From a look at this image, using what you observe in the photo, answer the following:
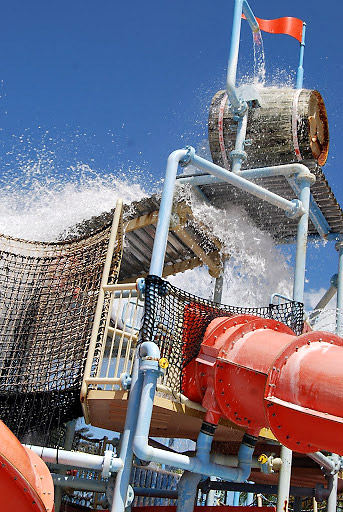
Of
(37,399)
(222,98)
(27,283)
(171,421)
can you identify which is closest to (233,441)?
(171,421)

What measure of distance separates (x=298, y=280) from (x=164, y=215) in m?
2.06

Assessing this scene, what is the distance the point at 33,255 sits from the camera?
28.0 feet

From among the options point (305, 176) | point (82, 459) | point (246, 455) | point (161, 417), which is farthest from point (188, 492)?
point (305, 176)

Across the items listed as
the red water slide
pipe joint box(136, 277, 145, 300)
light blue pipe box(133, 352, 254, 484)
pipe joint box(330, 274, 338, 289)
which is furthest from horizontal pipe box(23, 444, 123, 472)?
pipe joint box(330, 274, 338, 289)

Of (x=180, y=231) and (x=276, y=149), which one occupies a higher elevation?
(x=276, y=149)

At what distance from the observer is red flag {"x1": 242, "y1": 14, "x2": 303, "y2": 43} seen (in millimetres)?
11039

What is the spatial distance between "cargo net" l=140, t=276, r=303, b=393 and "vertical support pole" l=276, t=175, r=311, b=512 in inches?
23.5

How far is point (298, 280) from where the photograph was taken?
7.45 metres

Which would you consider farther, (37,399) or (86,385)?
(37,399)

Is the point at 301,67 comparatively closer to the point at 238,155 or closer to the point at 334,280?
the point at 238,155

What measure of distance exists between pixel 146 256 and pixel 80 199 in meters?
1.62

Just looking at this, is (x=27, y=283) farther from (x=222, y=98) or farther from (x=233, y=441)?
(x=222, y=98)

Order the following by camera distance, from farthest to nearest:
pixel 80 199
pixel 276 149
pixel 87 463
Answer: pixel 80 199
pixel 276 149
pixel 87 463

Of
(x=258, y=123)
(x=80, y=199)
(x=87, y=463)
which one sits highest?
(x=258, y=123)
